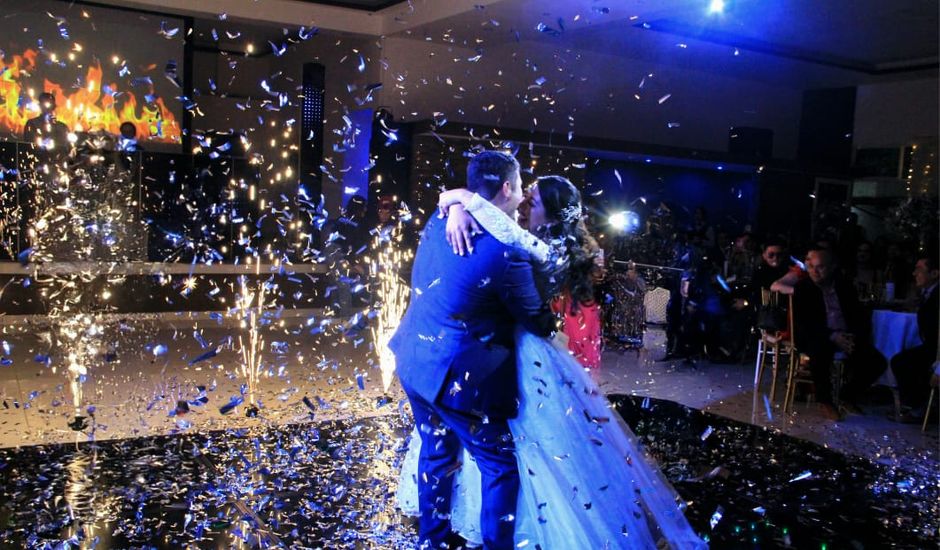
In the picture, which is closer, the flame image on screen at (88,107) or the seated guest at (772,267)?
the seated guest at (772,267)

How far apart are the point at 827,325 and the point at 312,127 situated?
26.4ft

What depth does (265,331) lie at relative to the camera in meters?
8.94

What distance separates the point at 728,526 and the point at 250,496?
82.2 inches

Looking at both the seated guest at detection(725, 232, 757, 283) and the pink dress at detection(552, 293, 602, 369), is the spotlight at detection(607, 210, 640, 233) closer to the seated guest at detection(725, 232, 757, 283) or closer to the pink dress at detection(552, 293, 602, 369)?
the seated guest at detection(725, 232, 757, 283)

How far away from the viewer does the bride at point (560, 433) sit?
273 cm

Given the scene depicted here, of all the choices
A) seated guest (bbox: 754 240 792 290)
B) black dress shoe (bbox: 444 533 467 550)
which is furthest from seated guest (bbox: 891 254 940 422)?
black dress shoe (bbox: 444 533 467 550)

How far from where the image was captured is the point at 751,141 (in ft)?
42.9

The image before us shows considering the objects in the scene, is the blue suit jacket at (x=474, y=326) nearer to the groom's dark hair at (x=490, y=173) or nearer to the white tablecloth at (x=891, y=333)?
the groom's dark hair at (x=490, y=173)

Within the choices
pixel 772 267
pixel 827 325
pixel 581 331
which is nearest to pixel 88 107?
pixel 581 331

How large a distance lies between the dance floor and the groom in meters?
0.62

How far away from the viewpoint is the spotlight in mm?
12098

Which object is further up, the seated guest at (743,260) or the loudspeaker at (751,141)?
the loudspeaker at (751,141)

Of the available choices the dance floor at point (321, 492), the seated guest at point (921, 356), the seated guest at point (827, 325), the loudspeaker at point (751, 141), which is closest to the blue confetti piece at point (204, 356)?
the dance floor at point (321, 492)

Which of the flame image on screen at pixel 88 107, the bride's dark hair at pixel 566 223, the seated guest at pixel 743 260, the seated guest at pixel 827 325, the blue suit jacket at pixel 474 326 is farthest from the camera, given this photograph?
the flame image on screen at pixel 88 107
